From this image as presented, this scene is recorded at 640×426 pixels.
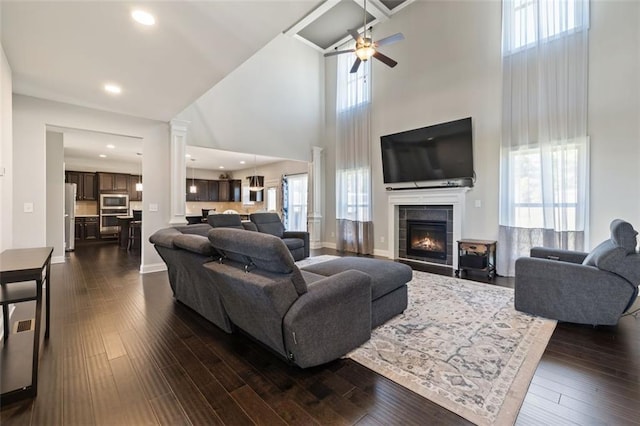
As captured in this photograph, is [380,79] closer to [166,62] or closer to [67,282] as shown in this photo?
[166,62]

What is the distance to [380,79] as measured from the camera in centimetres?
635

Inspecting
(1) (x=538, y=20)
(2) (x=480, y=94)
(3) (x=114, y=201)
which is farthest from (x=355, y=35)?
(3) (x=114, y=201)

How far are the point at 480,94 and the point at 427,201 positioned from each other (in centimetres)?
211

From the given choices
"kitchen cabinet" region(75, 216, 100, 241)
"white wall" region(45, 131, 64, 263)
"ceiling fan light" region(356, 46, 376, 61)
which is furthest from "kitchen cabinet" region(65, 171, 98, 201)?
"ceiling fan light" region(356, 46, 376, 61)

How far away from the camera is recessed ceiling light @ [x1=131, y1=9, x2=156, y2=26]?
222 cm

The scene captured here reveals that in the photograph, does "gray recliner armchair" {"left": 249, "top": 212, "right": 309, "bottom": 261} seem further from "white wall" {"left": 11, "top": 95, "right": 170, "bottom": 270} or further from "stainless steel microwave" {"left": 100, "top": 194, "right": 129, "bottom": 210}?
"stainless steel microwave" {"left": 100, "top": 194, "right": 129, "bottom": 210}

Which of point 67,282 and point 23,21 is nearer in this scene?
point 23,21

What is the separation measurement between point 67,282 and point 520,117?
753 centimetres

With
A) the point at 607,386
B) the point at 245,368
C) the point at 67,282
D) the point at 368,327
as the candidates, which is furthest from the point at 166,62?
the point at 607,386

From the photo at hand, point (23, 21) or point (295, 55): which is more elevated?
point (295, 55)

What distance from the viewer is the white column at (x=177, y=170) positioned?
512 centimetres

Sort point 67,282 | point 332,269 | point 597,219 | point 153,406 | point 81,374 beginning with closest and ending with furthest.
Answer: point 153,406 → point 81,374 → point 332,269 → point 597,219 → point 67,282

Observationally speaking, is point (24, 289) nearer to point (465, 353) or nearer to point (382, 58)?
point (465, 353)

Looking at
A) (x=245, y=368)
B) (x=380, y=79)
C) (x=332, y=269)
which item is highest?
(x=380, y=79)
